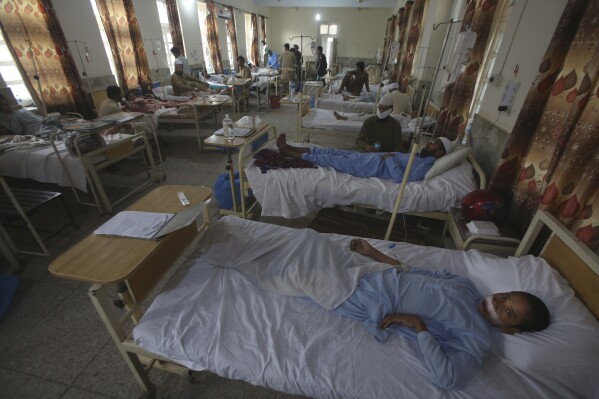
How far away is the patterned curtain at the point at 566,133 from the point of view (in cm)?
134

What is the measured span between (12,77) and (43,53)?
0.56 meters

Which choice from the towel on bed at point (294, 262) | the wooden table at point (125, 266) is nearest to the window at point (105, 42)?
the wooden table at point (125, 266)

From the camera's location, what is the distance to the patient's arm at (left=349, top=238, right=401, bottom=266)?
5.31 ft

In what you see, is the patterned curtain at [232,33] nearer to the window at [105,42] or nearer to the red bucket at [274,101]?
the red bucket at [274,101]

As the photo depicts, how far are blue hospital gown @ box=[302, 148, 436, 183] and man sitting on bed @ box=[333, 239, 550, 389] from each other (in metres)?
1.26

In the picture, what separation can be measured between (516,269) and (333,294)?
1.03m

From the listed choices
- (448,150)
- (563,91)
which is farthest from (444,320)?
(448,150)

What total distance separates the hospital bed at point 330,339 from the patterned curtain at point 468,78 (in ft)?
6.12

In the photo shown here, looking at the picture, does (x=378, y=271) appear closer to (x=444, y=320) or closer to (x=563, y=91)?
(x=444, y=320)

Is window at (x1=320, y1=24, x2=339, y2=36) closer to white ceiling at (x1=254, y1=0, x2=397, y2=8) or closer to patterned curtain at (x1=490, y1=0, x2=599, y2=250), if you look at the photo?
white ceiling at (x1=254, y1=0, x2=397, y2=8)

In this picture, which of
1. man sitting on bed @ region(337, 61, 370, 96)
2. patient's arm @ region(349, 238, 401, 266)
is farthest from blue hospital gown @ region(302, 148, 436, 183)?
man sitting on bed @ region(337, 61, 370, 96)

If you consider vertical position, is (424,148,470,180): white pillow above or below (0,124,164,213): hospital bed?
above

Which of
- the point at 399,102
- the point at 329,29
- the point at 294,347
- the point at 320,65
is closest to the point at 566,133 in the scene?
the point at 294,347

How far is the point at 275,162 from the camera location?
2.64 metres
